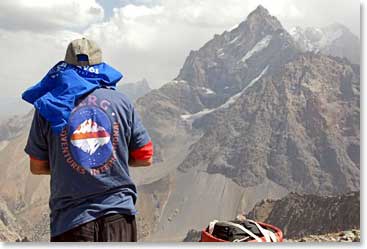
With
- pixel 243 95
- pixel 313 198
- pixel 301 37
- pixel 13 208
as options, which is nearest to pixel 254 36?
pixel 301 37

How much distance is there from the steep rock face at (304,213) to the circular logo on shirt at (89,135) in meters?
36.4

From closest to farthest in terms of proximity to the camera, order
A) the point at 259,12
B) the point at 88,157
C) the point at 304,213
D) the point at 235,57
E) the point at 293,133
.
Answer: the point at 88,157, the point at 304,213, the point at 293,133, the point at 259,12, the point at 235,57

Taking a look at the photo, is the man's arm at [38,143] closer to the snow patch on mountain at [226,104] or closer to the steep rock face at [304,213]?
the steep rock face at [304,213]

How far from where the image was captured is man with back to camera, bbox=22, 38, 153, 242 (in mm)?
1236

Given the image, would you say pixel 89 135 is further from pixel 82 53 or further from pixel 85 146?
pixel 82 53

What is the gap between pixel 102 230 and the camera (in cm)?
126

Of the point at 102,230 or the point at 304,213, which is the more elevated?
the point at 102,230

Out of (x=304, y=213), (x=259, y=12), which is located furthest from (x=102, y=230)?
(x=259, y=12)

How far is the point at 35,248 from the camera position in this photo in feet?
5.76

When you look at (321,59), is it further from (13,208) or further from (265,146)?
(13,208)

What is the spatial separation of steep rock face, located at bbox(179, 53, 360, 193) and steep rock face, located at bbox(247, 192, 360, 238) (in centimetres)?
3481

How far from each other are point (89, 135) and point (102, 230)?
232 millimetres

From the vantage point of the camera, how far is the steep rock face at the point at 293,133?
84438 millimetres

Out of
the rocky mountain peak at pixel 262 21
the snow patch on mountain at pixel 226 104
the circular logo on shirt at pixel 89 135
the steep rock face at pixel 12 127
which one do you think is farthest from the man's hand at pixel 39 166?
the rocky mountain peak at pixel 262 21
